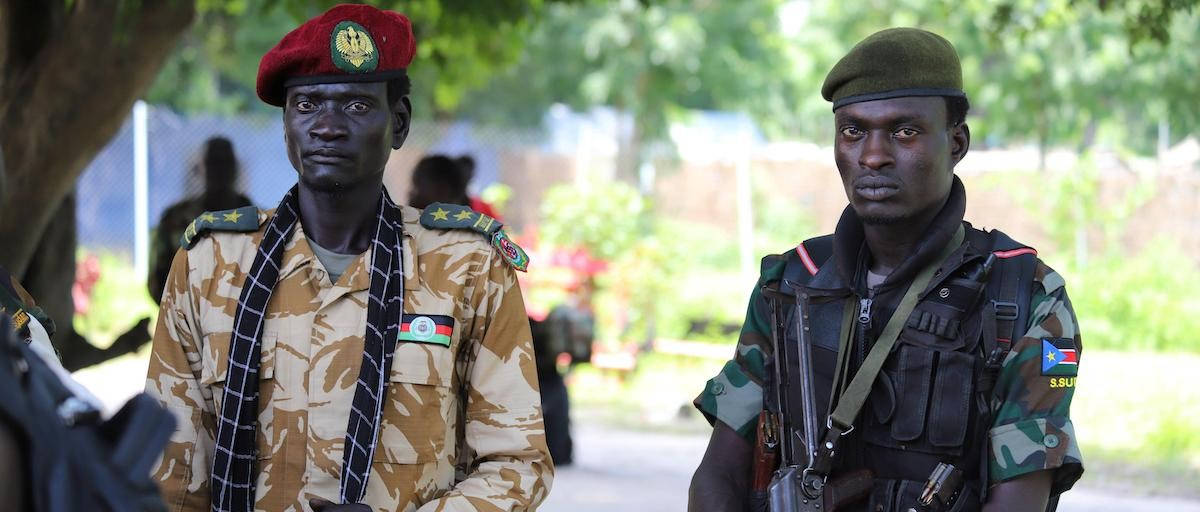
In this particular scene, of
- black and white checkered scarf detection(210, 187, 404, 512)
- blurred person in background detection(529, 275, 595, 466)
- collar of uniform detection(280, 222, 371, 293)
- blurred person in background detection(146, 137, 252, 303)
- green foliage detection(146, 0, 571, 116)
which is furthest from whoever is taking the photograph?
blurred person in background detection(529, 275, 595, 466)

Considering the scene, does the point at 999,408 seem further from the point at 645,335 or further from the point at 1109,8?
the point at 645,335

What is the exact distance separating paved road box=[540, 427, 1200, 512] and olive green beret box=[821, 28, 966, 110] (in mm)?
5213

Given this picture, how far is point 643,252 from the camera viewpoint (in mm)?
13922

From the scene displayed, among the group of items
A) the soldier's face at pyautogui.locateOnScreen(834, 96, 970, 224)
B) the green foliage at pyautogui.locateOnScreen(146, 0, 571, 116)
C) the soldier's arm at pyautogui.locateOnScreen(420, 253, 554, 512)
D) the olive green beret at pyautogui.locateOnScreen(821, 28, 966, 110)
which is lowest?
the soldier's arm at pyautogui.locateOnScreen(420, 253, 554, 512)

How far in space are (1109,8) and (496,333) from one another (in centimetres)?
498

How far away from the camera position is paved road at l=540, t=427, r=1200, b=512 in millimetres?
8062

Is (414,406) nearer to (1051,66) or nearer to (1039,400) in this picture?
→ (1039,400)

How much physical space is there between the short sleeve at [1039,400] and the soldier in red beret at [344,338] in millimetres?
877

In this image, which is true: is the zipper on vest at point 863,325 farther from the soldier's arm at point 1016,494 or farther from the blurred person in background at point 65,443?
the blurred person in background at point 65,443

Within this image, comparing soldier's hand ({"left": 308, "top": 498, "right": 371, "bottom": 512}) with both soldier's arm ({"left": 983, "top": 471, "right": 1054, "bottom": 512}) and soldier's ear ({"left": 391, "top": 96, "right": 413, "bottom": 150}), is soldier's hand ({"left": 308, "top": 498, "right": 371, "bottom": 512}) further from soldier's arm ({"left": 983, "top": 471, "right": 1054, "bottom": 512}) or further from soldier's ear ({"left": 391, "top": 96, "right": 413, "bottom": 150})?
soldier's arm ({"left": 983, "top": 471, "right": 1054, "bottom": 512})

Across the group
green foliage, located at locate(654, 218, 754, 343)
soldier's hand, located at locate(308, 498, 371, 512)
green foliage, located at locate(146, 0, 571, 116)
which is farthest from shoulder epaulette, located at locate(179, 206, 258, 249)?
green foliage, located at locate(654, 218, 754, 343)

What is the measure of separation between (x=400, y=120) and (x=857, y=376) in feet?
3.47

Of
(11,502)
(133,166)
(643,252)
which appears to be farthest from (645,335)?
(11,502)

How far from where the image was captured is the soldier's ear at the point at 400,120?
293cm
